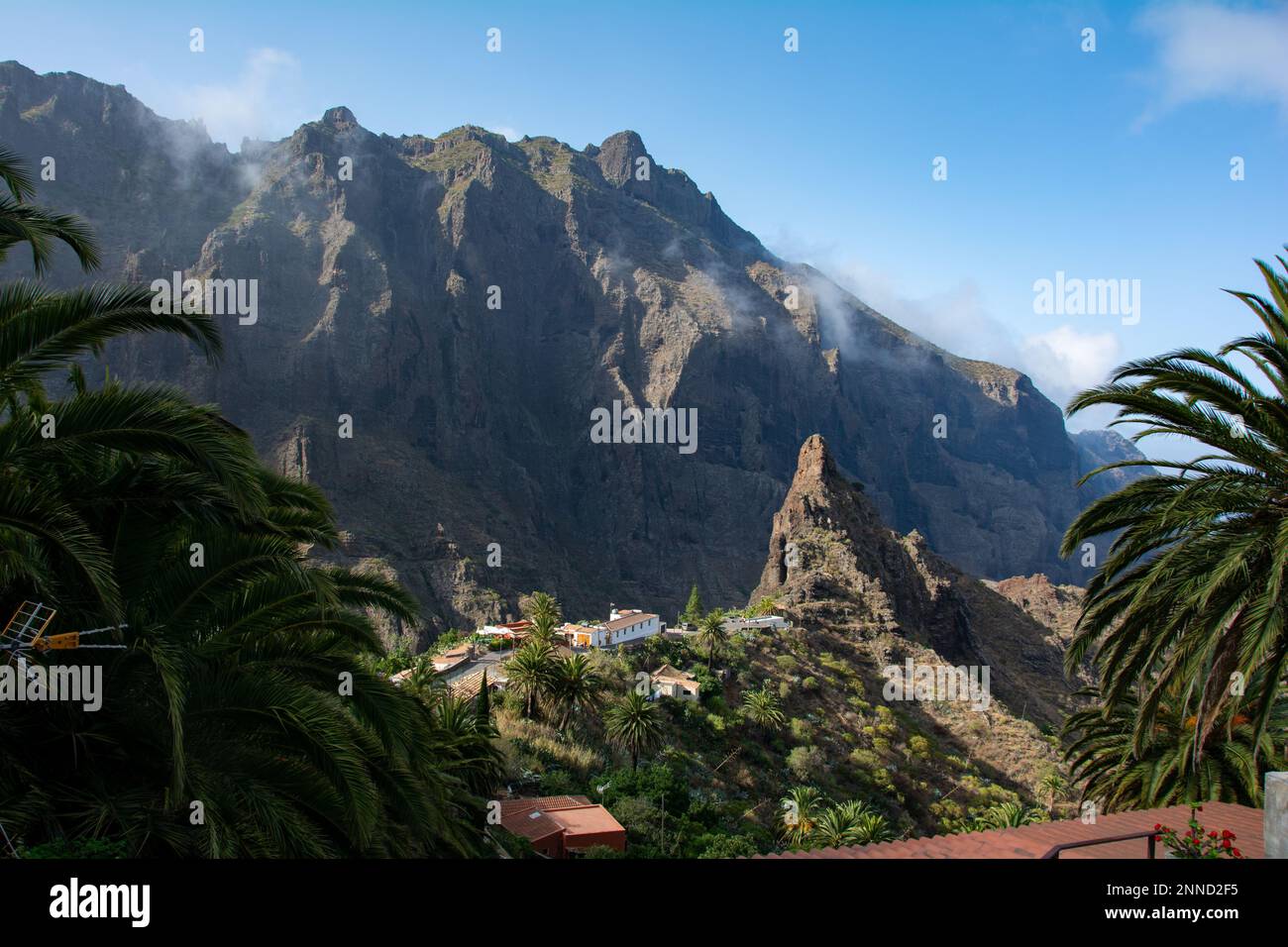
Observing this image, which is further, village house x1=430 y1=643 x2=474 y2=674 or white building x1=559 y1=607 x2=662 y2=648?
white building x1=559 y1=607 x2=662 y2=648

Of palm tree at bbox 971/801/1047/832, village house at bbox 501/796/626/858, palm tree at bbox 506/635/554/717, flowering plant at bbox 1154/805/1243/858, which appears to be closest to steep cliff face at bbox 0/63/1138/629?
palm tree at bbox 506/635/554/717

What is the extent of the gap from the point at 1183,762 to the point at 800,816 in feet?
78.1

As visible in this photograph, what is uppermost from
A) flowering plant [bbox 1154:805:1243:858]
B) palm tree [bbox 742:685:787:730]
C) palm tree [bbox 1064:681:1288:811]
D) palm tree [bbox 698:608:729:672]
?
flowering plant [bbox 1154:805:1243:858]

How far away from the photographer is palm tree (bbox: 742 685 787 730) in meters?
48.2

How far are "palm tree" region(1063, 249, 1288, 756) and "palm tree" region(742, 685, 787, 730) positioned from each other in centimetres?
3603

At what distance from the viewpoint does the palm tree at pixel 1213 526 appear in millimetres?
11211

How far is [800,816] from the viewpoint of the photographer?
1406 inches

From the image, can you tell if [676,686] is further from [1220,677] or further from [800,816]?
[1220,677]

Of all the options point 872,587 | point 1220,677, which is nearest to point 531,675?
point 1220,677

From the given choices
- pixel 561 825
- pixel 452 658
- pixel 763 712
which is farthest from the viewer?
pixel 452 658

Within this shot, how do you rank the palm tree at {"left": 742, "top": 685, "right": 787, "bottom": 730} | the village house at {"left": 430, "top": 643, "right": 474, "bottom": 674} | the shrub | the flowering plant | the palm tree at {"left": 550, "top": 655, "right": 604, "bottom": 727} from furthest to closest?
the village house at {"left": 430, "top": 643, "right": 474, "bottom": 674} < the palm tree at {"left": 742, "top": 685, "right": 787, "bottom": 730} < the shrub < the palm tree at {"left": 550, "top": 655, "right": 604, "bottom": 727} < the flowering plant

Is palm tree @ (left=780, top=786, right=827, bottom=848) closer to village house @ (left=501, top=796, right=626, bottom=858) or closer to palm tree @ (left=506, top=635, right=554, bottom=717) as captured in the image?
village house @ (left=501, top=796, right=626, bottom=858)
